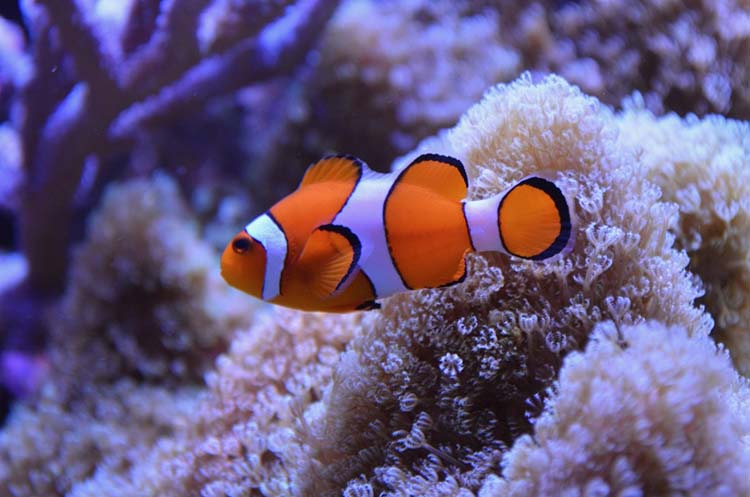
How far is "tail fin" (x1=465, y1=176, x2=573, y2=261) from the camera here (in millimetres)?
1271

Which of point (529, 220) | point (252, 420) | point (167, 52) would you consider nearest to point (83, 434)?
point (252, 420)

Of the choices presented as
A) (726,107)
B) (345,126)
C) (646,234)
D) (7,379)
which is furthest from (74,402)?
(726,107)

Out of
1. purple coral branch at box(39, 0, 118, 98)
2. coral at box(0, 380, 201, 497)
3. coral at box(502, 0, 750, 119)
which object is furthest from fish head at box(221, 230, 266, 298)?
coral at box(502, 0, 750, 119)

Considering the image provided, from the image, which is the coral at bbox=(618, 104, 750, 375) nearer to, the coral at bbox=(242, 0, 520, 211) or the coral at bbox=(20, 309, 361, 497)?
the coral at bbox=(20, 309, 361, 497)

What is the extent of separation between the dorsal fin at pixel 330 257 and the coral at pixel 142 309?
1.72 metres

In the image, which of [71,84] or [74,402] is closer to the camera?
[71,84]

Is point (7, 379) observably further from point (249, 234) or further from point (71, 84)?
point (249, 234)

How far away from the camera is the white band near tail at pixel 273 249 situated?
157 centimetres

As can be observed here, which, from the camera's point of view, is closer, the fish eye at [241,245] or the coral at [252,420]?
the fish eye at [241,245]

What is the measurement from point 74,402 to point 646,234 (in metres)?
2.69

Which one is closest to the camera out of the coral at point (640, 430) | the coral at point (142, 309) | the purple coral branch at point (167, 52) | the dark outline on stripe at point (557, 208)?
the coral at point (640, 430)

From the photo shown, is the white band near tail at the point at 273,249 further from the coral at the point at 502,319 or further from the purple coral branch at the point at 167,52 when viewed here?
the purple coral branch at the point at 167,52

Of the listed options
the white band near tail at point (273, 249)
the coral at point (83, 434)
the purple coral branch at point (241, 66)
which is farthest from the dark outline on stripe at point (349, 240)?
the purple coral branch at point (241, 66)

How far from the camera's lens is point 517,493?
1.17 metres
